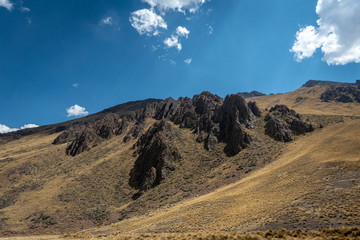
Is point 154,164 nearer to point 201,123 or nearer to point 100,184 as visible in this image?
point 100,184

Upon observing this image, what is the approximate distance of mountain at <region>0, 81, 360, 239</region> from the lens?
2042 cm

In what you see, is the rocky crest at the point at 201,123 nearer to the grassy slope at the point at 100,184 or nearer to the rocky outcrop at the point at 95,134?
the rocky outcrop at the point at 95,134

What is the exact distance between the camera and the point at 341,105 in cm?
13562

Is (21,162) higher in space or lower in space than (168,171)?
higher

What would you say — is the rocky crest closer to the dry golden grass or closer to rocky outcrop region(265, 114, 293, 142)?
rocky outcrop region(265, 114, 293, 142)

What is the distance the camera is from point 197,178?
48844mm

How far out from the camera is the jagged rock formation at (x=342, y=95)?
465ft

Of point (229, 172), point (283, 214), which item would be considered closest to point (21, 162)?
point (229, 172)

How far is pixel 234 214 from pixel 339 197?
38.8ft

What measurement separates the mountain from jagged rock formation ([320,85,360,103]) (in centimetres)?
11148

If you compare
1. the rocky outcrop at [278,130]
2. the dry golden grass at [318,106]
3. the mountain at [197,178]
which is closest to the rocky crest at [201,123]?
the mountain at [197,178]

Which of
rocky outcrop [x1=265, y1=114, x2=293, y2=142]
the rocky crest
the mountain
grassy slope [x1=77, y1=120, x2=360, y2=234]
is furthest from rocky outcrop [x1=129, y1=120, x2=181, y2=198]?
rocky outcrop [x1=265, y1=114, x2=293, y2=142]

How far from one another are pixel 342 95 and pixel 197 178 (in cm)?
17907

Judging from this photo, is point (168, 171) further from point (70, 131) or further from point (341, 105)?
point (341, 105)
